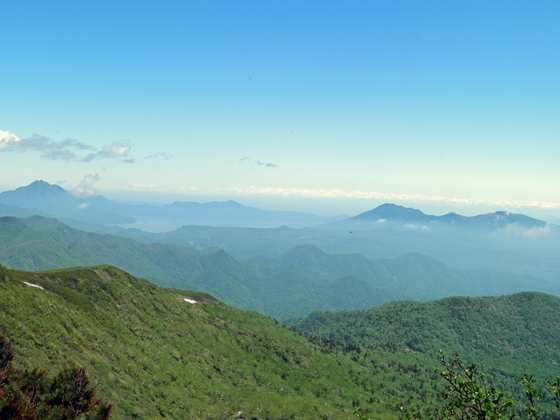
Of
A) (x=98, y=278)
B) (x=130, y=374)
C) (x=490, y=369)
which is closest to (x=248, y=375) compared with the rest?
(x=130, y=374)

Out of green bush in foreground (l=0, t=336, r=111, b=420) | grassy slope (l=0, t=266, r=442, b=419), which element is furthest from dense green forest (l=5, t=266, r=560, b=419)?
green bush in foreground (l=0, t=336, r=111, b=420)

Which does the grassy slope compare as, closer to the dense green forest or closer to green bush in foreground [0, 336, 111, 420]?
the dense green forest

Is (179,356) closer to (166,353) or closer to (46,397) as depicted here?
(166,353)

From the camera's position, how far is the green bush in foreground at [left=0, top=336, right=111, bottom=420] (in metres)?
21.9

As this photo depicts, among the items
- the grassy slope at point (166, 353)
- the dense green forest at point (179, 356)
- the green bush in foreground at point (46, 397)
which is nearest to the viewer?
the green bush in foreground at point (46, 397)

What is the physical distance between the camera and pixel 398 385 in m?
139

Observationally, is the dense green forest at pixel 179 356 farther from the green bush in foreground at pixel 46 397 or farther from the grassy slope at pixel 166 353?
the green bush in foreground at pixel 46 397

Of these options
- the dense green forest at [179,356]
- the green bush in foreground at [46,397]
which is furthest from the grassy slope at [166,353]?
the green bush in foreground at [46,397]

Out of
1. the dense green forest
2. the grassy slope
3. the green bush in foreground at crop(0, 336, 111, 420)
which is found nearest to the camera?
the green bush in foreground at crop(0, 336, 111, 420)

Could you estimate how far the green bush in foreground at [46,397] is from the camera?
2192cm

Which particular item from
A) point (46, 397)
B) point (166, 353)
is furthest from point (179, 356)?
Result: point (46, 397)

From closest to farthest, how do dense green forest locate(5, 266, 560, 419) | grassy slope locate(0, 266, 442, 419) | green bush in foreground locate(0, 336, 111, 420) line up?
green bush in foreground locate(0, 336, 111, 420), grassy slope locate(0, 266, 442, 419), dense green forest locate(5, 266, 560, 419)

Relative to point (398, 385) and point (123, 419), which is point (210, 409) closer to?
point (123, 419)

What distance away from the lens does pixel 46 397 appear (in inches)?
971
